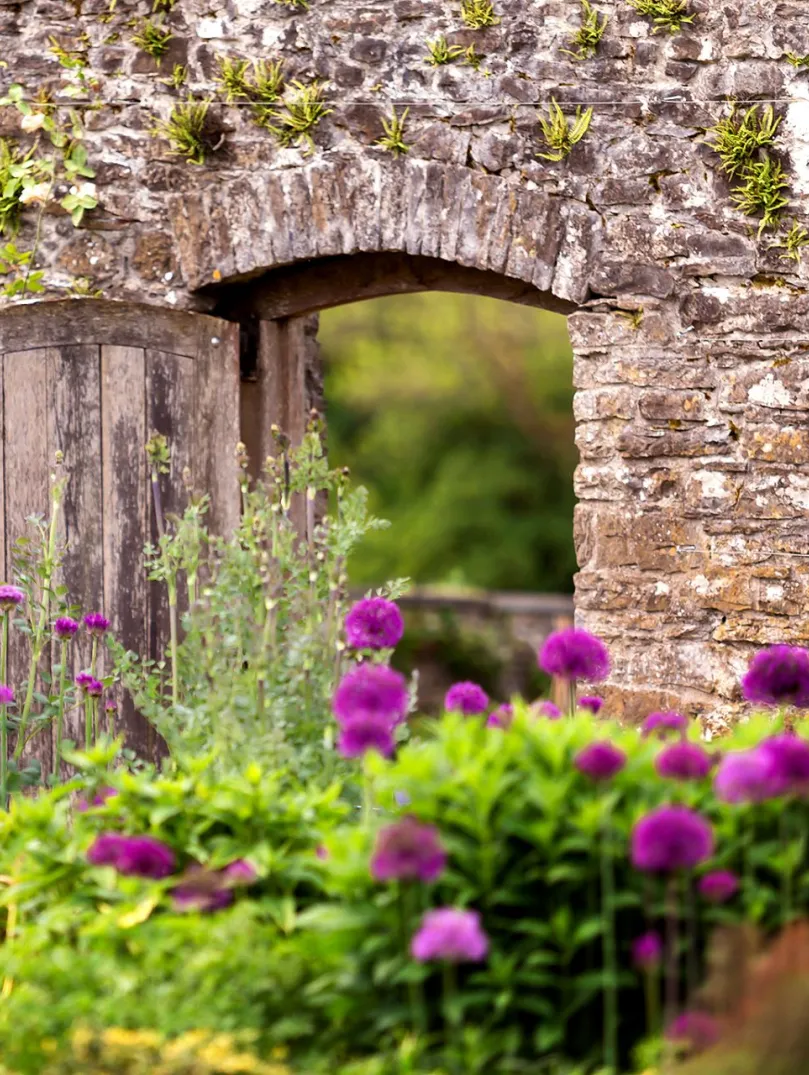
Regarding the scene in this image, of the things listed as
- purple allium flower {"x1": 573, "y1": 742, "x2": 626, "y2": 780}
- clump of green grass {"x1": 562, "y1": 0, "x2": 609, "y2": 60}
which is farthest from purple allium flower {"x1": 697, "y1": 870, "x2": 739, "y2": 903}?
clump of green grass {"x1": 562, "y1": 0, "x2": 609, "y2": 60}

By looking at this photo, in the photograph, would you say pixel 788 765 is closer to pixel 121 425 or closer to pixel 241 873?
pixel 241 873

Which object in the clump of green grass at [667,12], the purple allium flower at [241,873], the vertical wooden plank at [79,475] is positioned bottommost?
the purple allium flower at [241,873]

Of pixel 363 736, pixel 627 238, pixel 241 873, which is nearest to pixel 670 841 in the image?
pixel 363 736

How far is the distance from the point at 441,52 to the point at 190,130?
2.81 feet

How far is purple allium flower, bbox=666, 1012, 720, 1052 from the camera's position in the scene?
2.30 m

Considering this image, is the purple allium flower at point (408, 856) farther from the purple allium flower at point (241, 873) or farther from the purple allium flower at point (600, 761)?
the purple allium flower at point (241, 873)

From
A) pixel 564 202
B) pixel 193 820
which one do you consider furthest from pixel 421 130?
pixel 193 820

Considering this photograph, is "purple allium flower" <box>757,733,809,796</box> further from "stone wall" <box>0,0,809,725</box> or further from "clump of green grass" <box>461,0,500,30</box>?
"clump of green grass" <box>461,0,500,30</box>

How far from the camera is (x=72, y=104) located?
16.9 ft

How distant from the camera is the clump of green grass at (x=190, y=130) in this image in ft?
16.4

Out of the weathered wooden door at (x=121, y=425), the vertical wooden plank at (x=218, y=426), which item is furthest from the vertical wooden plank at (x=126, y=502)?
the vertical wooden plank at (x=218, y=426)

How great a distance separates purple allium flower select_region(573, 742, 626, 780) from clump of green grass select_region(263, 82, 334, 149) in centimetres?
299

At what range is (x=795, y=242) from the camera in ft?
15.4

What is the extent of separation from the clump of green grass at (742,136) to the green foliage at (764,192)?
1.5 inches
